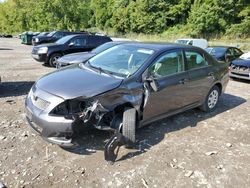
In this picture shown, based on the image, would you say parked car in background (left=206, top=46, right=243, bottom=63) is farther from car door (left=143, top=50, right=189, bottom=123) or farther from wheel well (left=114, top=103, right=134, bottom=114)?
wheel well (left=114, top=103, right=134, bottom=114)

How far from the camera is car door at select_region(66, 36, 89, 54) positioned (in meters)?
12.3

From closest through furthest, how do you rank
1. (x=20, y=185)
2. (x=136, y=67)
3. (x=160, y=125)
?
(x=20, y=185) → (x=136, y=67) → (x=160, y=125)

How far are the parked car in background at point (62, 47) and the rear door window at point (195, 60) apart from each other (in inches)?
296

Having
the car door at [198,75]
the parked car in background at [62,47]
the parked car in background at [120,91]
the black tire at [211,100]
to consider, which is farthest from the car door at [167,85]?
the parked car in background at [62,47]

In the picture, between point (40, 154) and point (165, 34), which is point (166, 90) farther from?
point (165, 34)

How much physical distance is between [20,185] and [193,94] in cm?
359

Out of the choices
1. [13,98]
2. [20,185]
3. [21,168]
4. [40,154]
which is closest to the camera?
[20,185]

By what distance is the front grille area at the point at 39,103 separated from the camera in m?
3.66

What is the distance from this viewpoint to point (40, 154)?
3.84 metres

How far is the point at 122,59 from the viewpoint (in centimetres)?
471

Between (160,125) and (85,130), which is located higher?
(85,130)

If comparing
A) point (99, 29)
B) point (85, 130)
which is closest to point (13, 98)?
point (85, 130)

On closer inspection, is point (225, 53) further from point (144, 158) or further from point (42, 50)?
point (144, 158)

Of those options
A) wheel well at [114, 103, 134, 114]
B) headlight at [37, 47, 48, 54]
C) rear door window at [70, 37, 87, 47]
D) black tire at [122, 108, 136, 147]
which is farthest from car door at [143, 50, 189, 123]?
rear door window at [70, 37, 87, 47]
